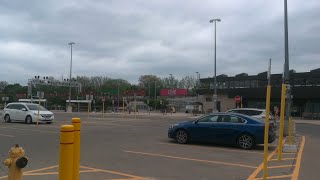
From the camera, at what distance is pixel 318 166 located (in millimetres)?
12102

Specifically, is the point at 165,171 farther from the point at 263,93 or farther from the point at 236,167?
the point at 263,93

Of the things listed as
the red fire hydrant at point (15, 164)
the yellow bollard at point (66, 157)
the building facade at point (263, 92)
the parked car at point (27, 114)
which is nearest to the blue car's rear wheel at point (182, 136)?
the red fire hydrant at point (15, 164)

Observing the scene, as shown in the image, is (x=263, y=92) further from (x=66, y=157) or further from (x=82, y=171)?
(x=66, y=157)

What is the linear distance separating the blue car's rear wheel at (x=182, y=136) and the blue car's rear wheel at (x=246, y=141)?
223cm

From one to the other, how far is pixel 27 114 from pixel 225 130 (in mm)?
17584

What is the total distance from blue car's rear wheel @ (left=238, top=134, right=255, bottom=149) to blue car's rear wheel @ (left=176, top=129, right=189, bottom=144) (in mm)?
2229

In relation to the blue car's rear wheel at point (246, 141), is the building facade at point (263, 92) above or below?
above

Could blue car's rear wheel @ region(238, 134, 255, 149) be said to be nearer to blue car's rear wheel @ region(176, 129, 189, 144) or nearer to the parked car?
blue car's rear wheel @ region(176, 129, 189, 144)

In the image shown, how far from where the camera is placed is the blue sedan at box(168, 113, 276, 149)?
1620 centimetres

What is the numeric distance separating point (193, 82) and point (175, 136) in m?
142

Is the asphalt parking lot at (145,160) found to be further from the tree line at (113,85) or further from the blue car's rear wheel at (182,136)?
the tree line at (113,85)

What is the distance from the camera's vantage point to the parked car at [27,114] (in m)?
29.5

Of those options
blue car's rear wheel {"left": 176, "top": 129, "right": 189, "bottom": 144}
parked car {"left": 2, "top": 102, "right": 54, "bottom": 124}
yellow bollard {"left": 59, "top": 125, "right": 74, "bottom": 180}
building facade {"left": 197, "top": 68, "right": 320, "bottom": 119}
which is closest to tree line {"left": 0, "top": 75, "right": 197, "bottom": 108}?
building facade {"left": 197, "top": 68, "right": 320, "bottom": 119}

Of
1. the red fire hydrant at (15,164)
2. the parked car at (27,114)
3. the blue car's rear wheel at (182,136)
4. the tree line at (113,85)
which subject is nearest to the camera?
the red fire hydrant at (15,164)
